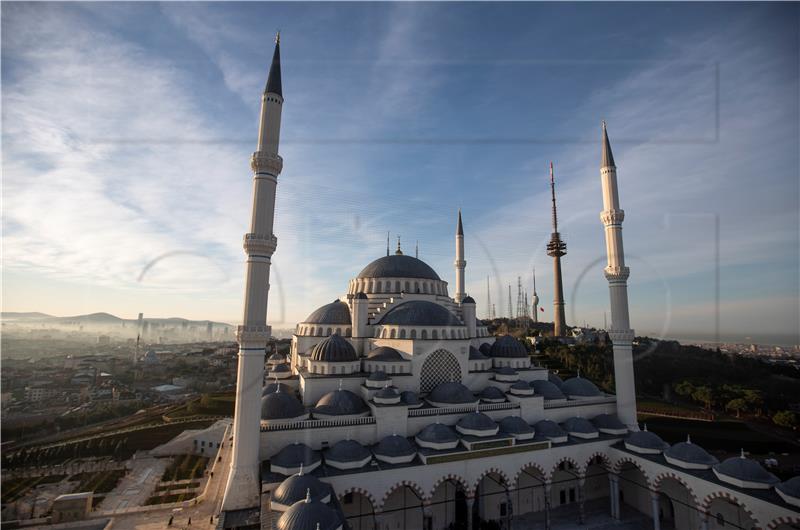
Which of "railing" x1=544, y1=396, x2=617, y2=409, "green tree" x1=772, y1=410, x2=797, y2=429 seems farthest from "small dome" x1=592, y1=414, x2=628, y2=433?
"green tree" x1=772, y1=410, x2=797, y2=429

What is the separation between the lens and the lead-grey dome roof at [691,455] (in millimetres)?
13859

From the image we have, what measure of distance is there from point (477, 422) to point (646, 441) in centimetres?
734

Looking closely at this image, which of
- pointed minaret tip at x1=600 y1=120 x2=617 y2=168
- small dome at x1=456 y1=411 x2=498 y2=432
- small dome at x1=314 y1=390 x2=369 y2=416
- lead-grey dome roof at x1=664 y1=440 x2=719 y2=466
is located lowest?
lead-grey dome roof at x1=664 y1=440 x2=719 y2=466

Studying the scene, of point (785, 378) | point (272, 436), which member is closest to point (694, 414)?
point (785, 378)

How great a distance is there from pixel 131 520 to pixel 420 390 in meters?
12.1

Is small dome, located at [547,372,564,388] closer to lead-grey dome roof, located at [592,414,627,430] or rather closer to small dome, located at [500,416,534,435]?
lead-grey dome roof, located at [592,414,627,430]

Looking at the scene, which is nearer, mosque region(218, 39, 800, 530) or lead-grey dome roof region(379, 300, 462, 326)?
mosque region(218, 39, 800, 530)

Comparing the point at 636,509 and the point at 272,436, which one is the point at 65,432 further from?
the point at 636,509

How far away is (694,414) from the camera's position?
2938 cm

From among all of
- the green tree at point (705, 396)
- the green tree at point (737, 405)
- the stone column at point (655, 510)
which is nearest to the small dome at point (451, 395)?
the stone column at point (655, 510)

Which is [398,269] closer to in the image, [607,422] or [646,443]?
[607,422]

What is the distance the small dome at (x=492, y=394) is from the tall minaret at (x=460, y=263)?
35.1 feet

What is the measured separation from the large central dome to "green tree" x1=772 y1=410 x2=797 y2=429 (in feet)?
82.4

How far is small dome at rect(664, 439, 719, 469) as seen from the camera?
13797 mm
